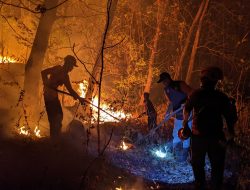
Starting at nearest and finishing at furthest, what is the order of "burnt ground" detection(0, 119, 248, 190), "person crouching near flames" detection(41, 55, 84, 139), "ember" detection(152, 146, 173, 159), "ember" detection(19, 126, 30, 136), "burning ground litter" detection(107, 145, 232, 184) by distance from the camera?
"burnt ground" detection(0, 119, 248, 190) < "burning ground litter" detection(107, 145, 232, 184) < "person crouching near flames" detection(41, 55, 84, 139) < "ember" detection(19, 126, 30, 136) < "ember" detection(152, 146, 173, 159)

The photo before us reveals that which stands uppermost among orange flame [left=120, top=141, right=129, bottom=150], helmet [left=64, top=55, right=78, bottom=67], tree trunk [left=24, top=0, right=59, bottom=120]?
tree trunk [left=24, top=0, right=59, bottom=120]

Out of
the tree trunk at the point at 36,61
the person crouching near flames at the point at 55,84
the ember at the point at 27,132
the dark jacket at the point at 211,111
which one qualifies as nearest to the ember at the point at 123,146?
the person crouching near flames at the point at 55,84

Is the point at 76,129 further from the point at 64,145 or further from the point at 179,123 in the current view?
the point at 179,123

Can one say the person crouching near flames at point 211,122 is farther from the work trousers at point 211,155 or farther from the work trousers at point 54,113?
the work trousers at point 54,113

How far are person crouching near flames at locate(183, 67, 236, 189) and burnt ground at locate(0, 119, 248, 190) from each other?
1.47 m

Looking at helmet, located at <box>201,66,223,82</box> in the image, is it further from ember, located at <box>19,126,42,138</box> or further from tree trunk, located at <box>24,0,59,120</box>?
tree trunk, located at <box>24,0,59,120</box>

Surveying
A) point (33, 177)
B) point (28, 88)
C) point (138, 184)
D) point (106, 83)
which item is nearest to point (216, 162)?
point (138, 184)

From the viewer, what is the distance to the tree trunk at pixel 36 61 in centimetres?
1109

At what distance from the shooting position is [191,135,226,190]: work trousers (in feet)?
19.0

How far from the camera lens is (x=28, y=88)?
11.1 m

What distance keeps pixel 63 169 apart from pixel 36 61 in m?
5.28

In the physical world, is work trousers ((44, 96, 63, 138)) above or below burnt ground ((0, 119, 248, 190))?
above

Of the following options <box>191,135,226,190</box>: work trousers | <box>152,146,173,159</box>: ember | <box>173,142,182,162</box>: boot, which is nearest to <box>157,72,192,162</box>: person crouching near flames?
<box>173,142,182,162</box>: boot

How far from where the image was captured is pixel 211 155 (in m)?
5.84
